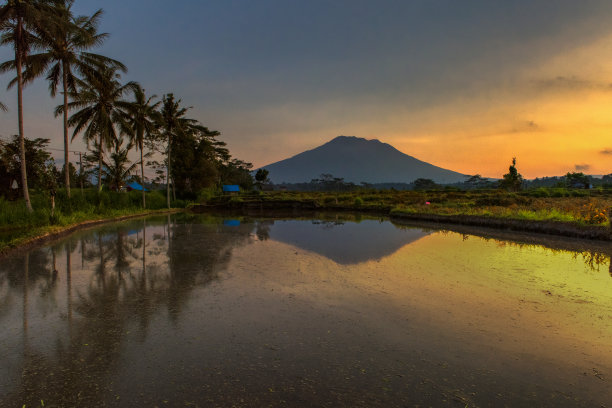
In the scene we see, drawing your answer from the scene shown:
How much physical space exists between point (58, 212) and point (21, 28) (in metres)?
8.19

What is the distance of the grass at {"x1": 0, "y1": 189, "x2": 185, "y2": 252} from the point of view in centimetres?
1207

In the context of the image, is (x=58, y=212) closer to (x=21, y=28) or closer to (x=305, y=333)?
(x=21, y=28)

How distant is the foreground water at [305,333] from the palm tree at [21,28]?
35.9ft

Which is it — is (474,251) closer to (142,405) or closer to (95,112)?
(142,405)

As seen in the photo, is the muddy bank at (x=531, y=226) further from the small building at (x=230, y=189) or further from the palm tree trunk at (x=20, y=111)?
the small building at (x=230, y=189)

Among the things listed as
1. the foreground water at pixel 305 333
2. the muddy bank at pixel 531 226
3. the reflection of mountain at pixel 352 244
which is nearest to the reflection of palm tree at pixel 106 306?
the foreground water at pixel 305 333

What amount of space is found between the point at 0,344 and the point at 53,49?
20.5 meters

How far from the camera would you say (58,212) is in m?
15.9

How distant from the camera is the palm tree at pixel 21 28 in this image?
13914 mm

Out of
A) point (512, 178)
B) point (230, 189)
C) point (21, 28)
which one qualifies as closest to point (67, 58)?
point (21, 28)

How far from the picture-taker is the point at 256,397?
2871 mm

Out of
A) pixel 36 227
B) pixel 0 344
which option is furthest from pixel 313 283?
pixel 36 227

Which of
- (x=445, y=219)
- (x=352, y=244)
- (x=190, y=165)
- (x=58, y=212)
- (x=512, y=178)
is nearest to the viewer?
(x=352, y=244)

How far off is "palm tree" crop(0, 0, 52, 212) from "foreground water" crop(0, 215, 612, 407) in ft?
35.9
